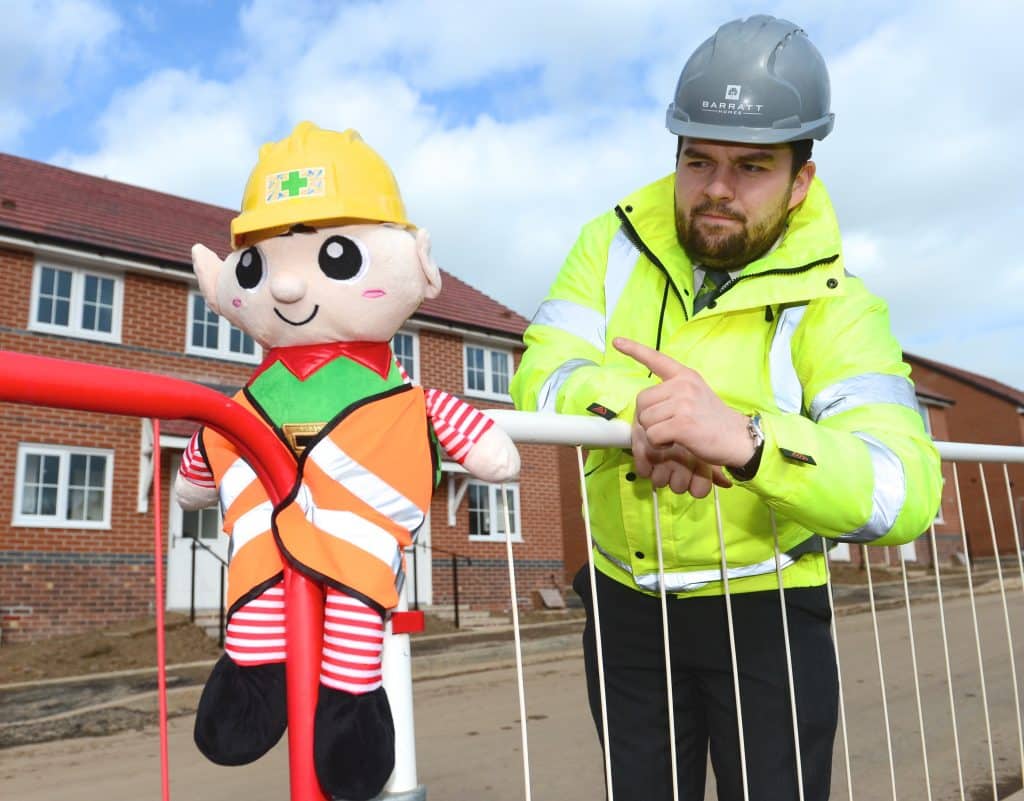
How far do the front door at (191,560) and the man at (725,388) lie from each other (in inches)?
473

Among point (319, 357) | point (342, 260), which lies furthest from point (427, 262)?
point (319, 357)

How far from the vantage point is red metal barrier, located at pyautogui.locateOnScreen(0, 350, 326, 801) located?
1.03 meters

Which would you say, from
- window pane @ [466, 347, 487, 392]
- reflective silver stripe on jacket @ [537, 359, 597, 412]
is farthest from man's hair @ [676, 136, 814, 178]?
window pane @ [466, 347, 487, 392]

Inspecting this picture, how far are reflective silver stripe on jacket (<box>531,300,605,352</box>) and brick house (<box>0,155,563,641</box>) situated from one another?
369 inches

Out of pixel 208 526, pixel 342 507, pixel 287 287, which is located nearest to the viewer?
pixel 342 507

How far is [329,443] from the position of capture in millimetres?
1368

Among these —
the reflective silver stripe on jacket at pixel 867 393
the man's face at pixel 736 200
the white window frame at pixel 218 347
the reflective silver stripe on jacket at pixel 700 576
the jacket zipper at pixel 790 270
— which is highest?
the white window frame at pixel 218 347

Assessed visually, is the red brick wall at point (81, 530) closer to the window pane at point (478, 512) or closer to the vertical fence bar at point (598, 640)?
the window pane at point (478, 512)

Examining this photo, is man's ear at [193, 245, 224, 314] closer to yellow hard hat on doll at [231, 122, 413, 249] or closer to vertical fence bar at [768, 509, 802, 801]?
yellow hard hat on doll at [231, 122, 413, 249]

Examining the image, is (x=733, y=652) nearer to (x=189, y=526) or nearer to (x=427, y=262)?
(x=427, y=262)

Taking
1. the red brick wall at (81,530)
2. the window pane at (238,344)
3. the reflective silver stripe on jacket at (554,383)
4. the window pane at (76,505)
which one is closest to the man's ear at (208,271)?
the reflective silver stripe on jacket at (554,383)

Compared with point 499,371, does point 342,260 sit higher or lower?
lower

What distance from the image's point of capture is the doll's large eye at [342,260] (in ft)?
5.00

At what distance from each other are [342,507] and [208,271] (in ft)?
1.92
